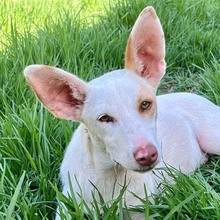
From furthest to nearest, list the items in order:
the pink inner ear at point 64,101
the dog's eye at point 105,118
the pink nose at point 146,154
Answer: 1. the pink inner ear at point 64,101
2. the dog's eye at point 105,118
3. the pink nose at point 146,154

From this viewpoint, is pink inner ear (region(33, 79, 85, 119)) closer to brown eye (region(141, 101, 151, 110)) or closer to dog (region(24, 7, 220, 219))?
dog (region(24, 7, 220, 219))

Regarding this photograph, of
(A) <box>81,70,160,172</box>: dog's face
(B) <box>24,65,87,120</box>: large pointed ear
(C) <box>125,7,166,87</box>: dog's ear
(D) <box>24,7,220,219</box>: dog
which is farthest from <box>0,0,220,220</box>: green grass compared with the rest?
(C) <box>125,7,166,87</box>: dog's ear

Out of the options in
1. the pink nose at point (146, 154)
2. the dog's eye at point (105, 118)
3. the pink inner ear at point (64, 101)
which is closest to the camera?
the pink nose at point (146, 154)

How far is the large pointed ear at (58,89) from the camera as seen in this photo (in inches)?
118

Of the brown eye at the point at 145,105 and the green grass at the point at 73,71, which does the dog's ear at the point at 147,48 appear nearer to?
the brown eye at the point at 145,105

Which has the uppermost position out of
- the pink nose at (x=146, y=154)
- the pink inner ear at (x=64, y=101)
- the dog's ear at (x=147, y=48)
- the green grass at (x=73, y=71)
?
the dog's ear at (x=147, y=48)

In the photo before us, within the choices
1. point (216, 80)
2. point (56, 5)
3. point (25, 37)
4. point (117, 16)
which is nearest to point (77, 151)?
point (216, 80)

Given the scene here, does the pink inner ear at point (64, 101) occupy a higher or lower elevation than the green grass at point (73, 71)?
higher

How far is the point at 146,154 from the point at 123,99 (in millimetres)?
301

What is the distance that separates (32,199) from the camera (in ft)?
11.2

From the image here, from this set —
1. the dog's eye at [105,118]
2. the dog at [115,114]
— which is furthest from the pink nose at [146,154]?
the dog's eye at [105,118]

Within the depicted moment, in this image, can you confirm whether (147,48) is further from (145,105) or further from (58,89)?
(58,89)

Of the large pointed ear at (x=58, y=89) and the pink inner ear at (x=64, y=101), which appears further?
the pink inner ear at (x=64, y=101)

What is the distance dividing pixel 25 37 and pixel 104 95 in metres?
2.19
